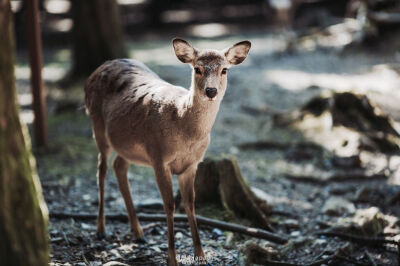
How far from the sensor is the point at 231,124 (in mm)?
9250

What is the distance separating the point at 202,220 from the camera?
5148 mm

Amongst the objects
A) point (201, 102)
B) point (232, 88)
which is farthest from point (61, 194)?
point (232, 88)

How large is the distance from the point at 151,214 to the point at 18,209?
8.97 ft

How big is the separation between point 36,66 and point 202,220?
13.1ft

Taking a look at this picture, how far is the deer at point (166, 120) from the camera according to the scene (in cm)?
423

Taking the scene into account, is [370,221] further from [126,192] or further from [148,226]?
[126,192]

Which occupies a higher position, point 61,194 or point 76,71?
point 76,71

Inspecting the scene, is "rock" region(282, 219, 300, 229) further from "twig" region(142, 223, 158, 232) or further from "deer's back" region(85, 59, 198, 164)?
"deer's back" region(85, 59, 198, 164)

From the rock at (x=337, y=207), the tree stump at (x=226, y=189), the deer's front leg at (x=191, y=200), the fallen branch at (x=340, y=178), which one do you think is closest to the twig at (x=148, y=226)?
the tree stump at (x=226, y=189)

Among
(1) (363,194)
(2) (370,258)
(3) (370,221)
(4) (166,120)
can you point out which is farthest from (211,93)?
(1) (363,194)

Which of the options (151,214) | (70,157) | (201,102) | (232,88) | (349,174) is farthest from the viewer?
(232,88)

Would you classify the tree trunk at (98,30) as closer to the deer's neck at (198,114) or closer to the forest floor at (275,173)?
the forest floor at (275,173)

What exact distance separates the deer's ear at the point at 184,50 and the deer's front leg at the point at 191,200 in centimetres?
95

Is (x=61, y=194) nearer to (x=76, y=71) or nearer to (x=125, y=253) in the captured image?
(x=125, y=253)
